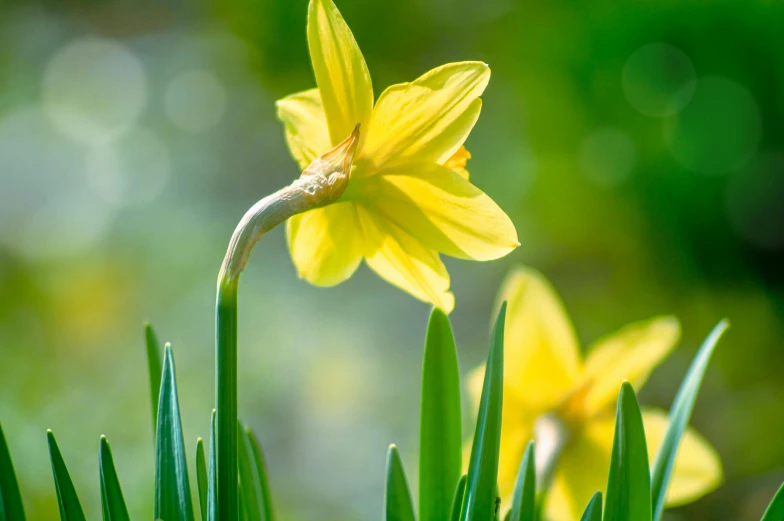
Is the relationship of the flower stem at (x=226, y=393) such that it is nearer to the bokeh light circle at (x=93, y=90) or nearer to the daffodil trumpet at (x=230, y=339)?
the daffodil trumpet at (x=230, y=339)

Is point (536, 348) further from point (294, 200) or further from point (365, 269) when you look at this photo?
point (365, 269)

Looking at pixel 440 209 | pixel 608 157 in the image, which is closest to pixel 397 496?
pixel 440 209

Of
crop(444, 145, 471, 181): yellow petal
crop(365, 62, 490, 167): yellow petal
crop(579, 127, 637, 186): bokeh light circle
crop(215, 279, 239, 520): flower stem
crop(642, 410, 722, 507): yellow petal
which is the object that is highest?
crop(579, 127, 637, 186): bokeh light circle

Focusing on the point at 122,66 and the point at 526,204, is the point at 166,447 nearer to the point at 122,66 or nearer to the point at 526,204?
the point at 526,204

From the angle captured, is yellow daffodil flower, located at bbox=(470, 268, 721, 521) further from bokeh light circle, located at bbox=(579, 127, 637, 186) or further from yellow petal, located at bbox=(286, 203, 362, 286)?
bokeh light circle, located at bbox=(579, 127, 637, 186)

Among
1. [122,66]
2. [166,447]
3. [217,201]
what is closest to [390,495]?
[166,447]

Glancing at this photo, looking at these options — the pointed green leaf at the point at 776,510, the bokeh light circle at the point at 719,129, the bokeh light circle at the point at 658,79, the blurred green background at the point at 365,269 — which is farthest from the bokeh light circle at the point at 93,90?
the pointed green leaf at the point at 776,510

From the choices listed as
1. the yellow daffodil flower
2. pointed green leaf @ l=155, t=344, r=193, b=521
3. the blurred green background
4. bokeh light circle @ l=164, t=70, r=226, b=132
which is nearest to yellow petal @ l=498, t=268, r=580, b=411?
the yellow daffodil flower
